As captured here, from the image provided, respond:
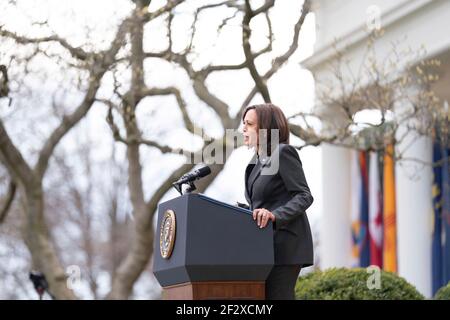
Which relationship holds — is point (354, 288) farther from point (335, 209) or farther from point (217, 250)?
point (335, 209)

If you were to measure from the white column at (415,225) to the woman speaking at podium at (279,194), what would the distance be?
1194cm

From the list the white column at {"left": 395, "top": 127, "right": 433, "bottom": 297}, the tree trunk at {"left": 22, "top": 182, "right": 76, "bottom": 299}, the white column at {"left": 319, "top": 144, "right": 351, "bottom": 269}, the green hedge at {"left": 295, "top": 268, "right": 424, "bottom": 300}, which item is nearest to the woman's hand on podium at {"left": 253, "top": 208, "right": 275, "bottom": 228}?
the green hedge at {"left": 295, "top": 268, "right": 424, "bottom": 300}

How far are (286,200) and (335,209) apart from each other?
15632mm

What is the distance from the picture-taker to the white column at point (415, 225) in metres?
16.7

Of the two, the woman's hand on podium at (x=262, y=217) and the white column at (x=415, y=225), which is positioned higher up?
the white column at (x=415, y=225)

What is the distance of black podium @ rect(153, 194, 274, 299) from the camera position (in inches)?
175

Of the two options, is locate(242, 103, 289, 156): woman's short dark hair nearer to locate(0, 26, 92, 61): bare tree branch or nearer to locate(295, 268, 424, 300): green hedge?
locate(295, 268, 424, 300): green hedge

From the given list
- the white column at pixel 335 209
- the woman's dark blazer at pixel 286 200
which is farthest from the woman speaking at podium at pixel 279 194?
the white column at pixel 335 209

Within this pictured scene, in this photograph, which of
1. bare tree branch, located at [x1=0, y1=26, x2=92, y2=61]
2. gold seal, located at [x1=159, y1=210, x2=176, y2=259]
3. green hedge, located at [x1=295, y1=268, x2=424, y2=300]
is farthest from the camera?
bare tree branch, located at [x1=0, y1=26, x2=92, y2=61]

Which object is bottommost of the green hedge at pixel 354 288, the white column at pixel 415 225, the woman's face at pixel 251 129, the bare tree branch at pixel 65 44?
the green hedge at pixel 354 288

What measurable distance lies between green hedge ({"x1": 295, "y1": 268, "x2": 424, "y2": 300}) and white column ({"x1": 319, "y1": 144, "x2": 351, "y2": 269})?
11151 millimetres

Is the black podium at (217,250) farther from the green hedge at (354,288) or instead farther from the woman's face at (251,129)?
the green hedge at (354,288)
